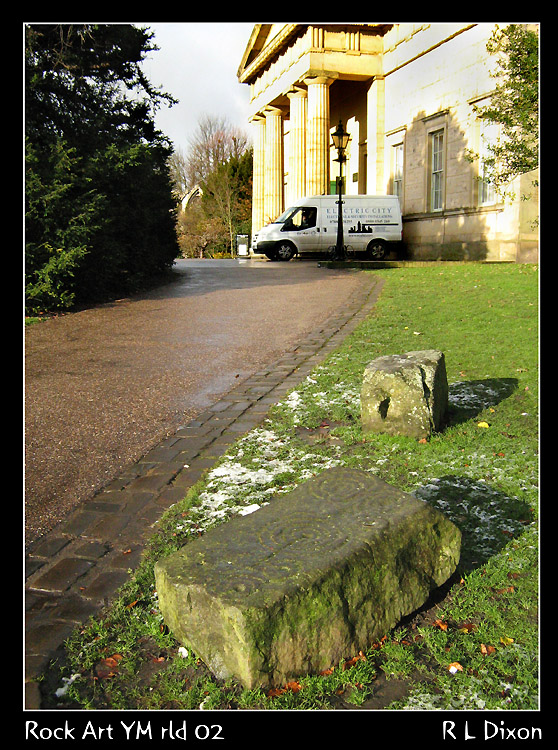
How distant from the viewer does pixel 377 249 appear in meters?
26.8

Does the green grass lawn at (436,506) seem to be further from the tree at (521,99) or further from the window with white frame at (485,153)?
the window with white frame at (485,153)

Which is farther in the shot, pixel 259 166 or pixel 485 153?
pixel 259 166

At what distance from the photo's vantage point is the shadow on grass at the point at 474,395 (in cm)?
552

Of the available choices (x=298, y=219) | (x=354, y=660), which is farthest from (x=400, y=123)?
(x=354, y=660)

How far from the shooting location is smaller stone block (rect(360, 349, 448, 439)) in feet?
16.2

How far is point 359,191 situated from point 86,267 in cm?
2311

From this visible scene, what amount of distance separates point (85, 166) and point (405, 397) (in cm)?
1045

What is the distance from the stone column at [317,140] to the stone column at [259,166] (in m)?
8.08

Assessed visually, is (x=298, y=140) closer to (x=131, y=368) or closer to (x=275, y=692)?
(x=131, y=368)

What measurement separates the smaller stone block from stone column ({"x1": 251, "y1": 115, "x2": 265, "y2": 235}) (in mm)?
35207

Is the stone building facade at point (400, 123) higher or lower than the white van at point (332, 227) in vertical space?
higher

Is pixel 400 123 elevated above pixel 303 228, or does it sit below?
above

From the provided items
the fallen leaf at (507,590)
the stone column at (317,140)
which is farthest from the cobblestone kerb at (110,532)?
the stone column at (317,140)

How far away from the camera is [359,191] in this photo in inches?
1339
